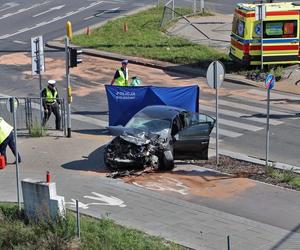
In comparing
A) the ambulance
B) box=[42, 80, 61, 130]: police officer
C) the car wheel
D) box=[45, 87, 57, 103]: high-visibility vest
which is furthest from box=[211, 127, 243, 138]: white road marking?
the ambulance

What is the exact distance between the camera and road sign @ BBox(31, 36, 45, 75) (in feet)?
71.3

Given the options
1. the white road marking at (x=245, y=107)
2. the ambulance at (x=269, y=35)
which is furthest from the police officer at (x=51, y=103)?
the ambulance at (x=269, y=35)

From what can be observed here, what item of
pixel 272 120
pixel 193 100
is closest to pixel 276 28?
pixel 272 120

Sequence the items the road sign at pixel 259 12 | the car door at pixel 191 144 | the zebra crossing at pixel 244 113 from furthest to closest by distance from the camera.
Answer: the road sign at pixel 259 12
the zebra crossing at pixel 244 113
the car door at pixel 191 144

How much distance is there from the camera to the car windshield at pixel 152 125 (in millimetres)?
19047

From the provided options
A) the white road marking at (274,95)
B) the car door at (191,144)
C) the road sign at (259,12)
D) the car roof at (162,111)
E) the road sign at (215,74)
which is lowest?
the white road marking at (274,95)

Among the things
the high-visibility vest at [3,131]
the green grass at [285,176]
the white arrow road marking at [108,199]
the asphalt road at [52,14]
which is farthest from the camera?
the asphalt road at [52,14]

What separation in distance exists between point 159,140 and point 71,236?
5.01 meters

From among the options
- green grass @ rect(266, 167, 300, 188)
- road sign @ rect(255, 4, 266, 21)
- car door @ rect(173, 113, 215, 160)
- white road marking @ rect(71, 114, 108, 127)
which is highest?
road sign @ rect(255, 4, 266, 21)

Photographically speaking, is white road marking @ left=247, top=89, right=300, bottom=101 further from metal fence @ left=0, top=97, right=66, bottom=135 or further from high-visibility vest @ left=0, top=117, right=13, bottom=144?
high-visibility vest @ left=0, top=117, right=13, bottom=144

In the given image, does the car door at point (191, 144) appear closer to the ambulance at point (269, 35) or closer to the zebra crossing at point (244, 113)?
the zebra crossing at point (244, 113)

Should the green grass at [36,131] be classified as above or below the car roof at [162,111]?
below

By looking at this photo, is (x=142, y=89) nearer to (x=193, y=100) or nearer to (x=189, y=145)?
(x=193, y=100)

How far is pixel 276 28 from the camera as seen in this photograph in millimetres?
30266
